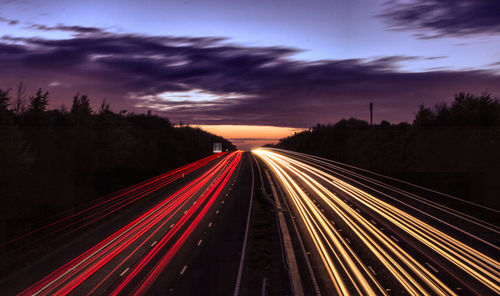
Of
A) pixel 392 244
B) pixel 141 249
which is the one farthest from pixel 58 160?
pixel 392 244

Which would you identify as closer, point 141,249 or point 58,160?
point 141,249

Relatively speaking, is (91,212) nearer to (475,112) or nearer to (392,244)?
(392,244)

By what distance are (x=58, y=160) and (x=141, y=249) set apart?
32.9 metres

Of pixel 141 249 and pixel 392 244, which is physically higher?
pixel 392 244

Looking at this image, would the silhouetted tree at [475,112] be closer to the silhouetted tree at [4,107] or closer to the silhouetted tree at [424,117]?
the silhouetted tree at [424,117]

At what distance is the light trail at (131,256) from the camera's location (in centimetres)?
1930

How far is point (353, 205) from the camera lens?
38094 millimetres

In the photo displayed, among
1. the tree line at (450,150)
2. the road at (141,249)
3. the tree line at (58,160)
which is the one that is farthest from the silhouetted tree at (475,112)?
the tree line at (58,160)

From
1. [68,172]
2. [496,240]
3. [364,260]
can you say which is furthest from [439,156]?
[68,172]

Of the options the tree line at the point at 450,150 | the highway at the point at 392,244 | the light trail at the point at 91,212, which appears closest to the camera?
the highway at the point at 392,244

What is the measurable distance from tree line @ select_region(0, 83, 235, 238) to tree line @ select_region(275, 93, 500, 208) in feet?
156

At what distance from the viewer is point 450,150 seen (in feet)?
172

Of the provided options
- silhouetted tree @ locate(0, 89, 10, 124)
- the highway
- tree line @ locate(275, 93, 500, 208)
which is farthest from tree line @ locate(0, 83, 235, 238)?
tree line @ locate(275, 93, 500, 208)

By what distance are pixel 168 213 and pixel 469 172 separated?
40.0 metres
